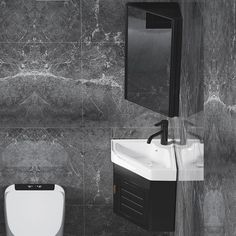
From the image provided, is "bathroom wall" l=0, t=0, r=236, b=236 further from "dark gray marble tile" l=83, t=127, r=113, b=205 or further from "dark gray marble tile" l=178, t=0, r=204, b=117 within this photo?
"dark gray marble tile" l=178, t=0, r=204, b=117

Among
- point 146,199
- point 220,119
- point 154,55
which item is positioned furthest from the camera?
point 146,199

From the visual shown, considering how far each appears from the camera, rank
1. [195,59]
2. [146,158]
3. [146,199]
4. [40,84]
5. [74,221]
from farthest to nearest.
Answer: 1. [74,221]
2. [40,84]
3. [146,158]
4. [146,199]
5. [195,59]

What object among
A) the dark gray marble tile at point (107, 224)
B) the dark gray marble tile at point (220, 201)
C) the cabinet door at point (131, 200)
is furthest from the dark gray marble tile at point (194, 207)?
the dark gray marble tile at point (107, 224)

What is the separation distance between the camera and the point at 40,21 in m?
3.32

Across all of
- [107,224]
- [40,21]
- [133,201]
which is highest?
[40,21]

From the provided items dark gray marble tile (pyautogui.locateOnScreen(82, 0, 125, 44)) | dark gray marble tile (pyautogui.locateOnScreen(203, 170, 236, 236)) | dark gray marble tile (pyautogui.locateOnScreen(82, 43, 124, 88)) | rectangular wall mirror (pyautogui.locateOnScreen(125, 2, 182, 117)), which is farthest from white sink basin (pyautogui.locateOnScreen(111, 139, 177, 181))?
dark gray marble tile (pyautogui.locateOnScreen(203, 170, 236, 236))

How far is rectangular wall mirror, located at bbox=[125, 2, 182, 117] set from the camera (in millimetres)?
2857

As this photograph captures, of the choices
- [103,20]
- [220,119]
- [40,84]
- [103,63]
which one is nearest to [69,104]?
[40,84]

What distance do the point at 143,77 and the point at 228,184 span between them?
200 cm

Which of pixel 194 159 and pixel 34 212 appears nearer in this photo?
pixel 194 159

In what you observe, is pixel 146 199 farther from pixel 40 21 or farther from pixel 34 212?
pixel 40 21

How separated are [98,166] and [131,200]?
1.41 ft

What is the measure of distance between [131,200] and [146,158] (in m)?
0.25

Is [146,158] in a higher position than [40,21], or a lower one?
lower
